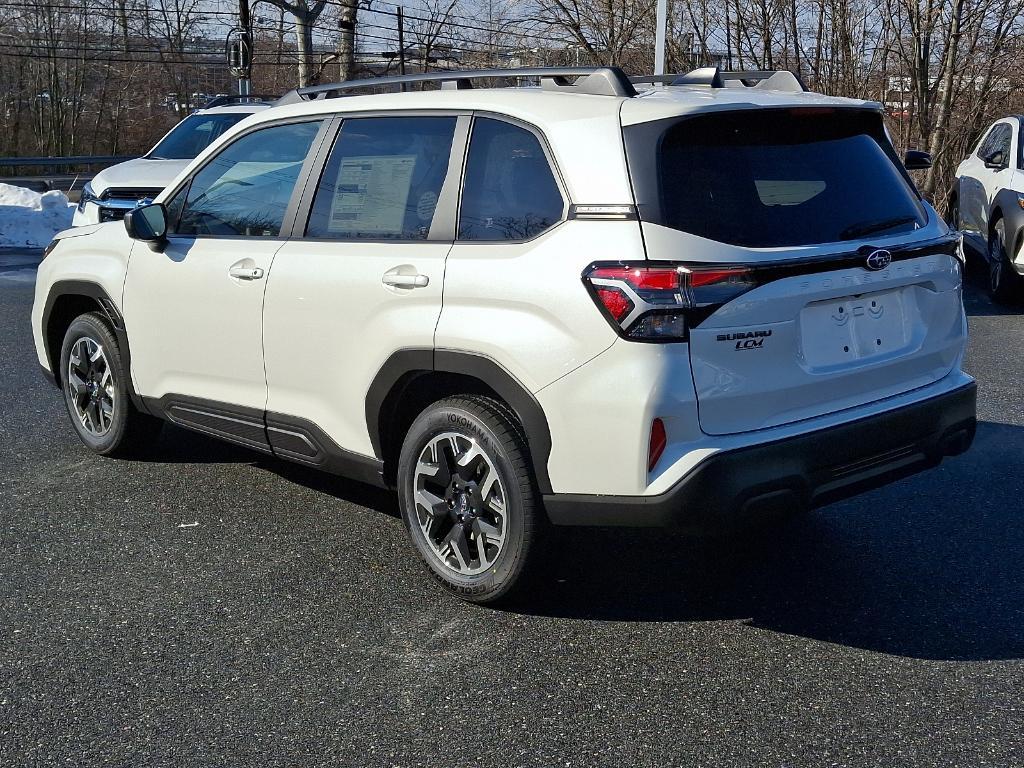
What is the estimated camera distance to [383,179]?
451 cm

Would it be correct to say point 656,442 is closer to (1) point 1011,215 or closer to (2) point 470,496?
(2) point 470,496

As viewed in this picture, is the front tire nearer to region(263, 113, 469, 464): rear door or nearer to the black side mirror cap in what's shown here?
region(263, 113, 469, 464): rear door

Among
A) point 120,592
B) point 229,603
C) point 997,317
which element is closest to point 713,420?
point 229,603

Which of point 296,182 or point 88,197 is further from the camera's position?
point 88,197

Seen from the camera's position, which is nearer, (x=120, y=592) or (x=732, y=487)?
(x=732, y=487)

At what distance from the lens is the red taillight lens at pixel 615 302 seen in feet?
11.6

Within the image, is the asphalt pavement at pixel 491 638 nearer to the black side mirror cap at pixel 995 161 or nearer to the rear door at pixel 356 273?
the rear door at pixel 356 273

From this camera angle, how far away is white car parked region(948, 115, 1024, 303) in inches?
409

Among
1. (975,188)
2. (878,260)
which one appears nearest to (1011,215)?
(975,188)

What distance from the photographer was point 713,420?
3.59 m

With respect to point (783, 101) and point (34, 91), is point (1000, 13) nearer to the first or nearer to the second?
point (783, 101)

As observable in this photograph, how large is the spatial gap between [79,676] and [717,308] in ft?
7.40

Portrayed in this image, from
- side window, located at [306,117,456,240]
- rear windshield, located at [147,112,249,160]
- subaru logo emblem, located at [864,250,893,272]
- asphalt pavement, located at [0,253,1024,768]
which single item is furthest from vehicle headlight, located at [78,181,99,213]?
subaru logo emblem, located at [864,250,893,272]

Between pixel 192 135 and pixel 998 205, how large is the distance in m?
8.60
